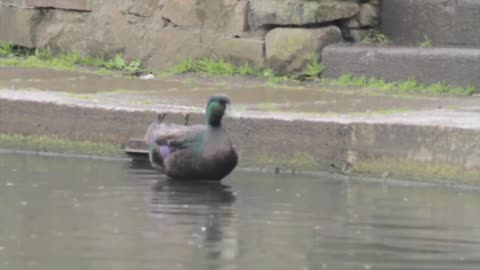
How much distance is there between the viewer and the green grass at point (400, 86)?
12.0 metres

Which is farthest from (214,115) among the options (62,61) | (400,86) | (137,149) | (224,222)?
(62,61)

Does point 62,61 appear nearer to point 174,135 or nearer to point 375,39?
point 375,39

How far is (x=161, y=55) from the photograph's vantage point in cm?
1352

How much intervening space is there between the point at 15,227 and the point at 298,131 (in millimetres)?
2810

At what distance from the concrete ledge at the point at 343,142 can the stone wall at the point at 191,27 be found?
7.13 feet

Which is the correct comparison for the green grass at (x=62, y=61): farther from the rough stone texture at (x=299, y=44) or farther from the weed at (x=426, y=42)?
the weed at (x=426, y=42)

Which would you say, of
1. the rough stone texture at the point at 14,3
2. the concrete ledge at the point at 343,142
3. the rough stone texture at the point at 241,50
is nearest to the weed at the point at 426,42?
the rough stone texture at the point at 241,50

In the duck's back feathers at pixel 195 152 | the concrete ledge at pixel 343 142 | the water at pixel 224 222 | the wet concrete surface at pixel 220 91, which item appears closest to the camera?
the water at pixel 224 222

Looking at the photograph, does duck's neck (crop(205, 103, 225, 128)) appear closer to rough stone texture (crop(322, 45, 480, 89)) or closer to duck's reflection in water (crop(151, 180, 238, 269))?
duck's reflection in water (crop(151, 180, 238, 269))

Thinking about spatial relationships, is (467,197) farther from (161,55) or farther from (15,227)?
(161,55)

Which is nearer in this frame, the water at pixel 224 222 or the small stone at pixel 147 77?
the water at pixel 224 222

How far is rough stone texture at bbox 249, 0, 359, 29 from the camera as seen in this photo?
12648 millimetres

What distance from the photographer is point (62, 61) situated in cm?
1381

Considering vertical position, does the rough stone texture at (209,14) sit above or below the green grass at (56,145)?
above
